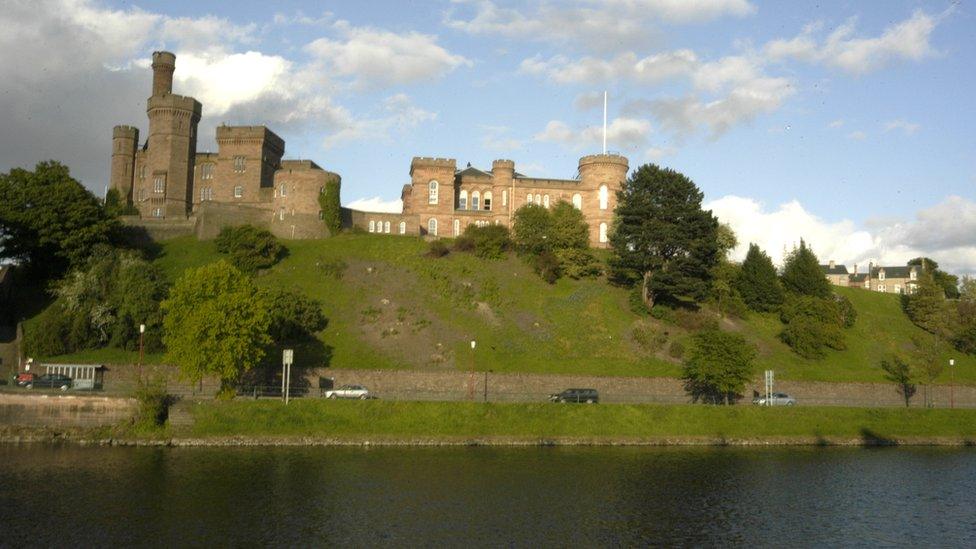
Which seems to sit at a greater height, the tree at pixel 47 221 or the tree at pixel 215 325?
the tree at pixel 47 221

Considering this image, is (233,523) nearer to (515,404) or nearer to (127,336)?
(515,404)

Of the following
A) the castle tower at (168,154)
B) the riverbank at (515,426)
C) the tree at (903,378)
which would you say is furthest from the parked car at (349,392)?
the castle tower at (168,154)

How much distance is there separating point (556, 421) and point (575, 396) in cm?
562

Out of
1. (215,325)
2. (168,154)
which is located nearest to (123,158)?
(168,154)

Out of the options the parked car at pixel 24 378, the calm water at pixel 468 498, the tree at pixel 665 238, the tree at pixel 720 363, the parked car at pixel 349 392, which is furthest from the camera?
the tree at pixel 665 238

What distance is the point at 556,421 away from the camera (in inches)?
1852

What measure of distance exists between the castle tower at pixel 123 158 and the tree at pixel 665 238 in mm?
59714

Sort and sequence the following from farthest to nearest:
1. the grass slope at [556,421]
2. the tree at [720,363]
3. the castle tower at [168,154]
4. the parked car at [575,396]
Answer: the castle tower at [168,154] < the tree at [720,363] < the parked car at [575,396] < the grass slope at [556,421]

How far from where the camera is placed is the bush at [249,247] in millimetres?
72938

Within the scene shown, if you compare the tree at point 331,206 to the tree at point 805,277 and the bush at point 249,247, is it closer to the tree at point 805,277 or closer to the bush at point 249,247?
the bush at point 249,247

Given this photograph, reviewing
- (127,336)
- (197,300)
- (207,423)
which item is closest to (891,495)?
(207,423)

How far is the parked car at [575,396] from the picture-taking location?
172ft

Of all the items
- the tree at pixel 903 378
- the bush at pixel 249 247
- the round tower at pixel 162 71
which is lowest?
the tree at pixel 903 378

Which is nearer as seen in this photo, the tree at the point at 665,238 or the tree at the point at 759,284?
the tree at the point at 665,238
